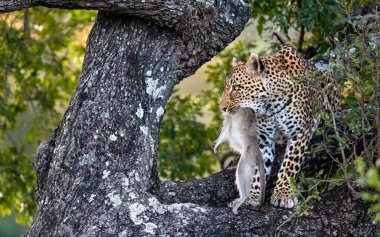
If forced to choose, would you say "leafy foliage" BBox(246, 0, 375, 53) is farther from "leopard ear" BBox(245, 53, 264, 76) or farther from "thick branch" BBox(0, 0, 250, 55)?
"thick branch" BBox(0, 0, 250, 55)

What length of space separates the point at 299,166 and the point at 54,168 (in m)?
1.90

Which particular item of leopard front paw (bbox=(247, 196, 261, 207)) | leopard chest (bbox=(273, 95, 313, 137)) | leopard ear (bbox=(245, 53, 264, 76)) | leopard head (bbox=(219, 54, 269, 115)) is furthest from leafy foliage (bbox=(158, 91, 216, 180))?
leopard front paw (bbox=(247, 196, 261, 207))

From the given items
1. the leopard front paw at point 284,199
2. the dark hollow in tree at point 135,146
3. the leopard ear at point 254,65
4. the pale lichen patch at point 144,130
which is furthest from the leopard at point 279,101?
the pale lichen patch at point 144,130

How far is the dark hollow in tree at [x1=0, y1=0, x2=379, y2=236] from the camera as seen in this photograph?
7.39 metres

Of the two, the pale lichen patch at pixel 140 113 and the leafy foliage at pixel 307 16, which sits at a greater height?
the leafy foliage at pixel 307 16

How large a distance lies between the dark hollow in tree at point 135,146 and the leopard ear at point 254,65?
1.83 ft

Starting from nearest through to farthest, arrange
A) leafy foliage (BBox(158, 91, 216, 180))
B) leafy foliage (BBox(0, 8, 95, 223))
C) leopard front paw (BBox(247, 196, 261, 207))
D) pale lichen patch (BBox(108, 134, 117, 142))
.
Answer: pale lichen patch (BBox(108, 134, 117, 142))
leopard front paw (BBox(247, 196, 261, 207))
leafy foliage (BBox(158, 91, 216, 180))
leafy foliage (BBox(0, 8, 95, 223))

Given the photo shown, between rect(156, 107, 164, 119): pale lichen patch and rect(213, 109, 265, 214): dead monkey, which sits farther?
rect(213, 109, 265, 214): dead monkey

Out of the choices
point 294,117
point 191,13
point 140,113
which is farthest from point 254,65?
point 140,113

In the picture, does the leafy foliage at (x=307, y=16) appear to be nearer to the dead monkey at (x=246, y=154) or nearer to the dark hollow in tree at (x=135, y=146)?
the dead monkey at (x=246, y=154)

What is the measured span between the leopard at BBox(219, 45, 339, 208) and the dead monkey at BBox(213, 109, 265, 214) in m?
0.04

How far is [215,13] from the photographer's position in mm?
7684

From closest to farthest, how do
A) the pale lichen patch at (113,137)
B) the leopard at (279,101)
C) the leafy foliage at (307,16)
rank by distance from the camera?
the pale lichen patch at (113,137)
the leopard at (279,101)
the leafy foliage at (307,16)

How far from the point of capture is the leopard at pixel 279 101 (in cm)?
830
